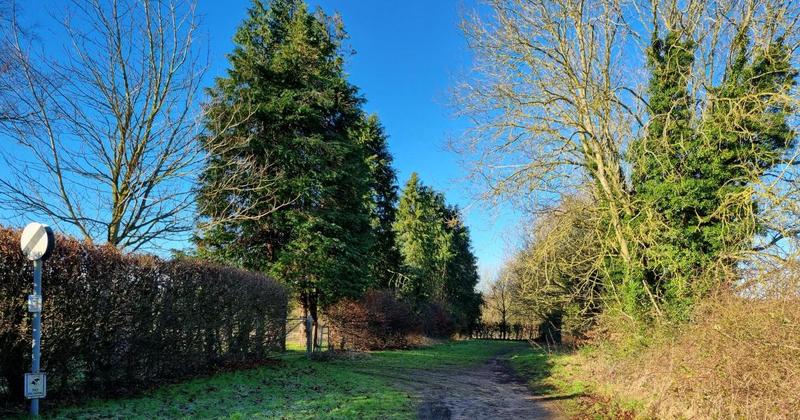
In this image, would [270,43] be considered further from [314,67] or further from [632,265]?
[632,265]

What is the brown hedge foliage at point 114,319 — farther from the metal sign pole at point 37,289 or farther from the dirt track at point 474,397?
the dirt track at point 474,397

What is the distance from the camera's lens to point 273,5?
2102 cm

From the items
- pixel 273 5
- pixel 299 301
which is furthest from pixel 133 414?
pixel 273 5

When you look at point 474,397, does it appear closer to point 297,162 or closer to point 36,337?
point 36,337

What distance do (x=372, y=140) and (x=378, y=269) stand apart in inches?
336

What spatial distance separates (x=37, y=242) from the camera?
19.7 ft

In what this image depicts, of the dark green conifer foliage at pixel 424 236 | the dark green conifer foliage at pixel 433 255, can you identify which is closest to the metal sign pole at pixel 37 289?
the dark green conifer foliage at pixel 433 255

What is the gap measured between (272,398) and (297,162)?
11.1 meters

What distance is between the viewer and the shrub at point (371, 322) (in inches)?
802

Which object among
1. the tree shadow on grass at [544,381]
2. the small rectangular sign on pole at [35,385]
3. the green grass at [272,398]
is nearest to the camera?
the small rectangular sign on pole at [35,385]

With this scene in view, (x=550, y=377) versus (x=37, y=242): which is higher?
(x=37, y=242)

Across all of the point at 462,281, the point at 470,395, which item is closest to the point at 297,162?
the point at 470,395

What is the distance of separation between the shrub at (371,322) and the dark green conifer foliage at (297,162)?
1.16 metres

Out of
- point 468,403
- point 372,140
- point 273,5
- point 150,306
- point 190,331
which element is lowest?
point 468,403
